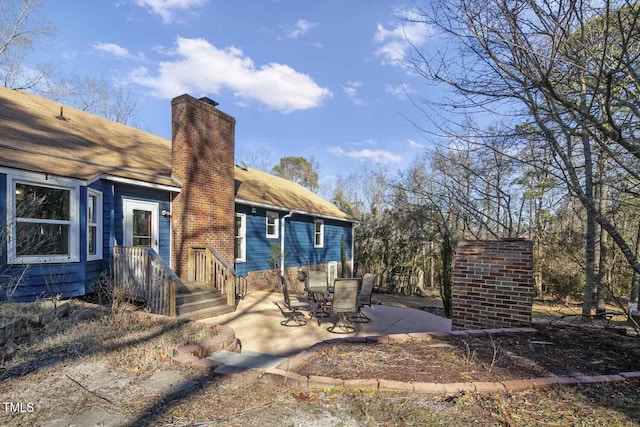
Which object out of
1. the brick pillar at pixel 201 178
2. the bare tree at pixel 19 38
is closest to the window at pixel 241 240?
the brick pillar at pixel 201 178

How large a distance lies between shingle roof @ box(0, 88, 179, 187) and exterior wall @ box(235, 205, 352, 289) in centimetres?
Result: 326

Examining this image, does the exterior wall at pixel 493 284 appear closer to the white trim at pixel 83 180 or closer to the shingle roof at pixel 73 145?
the white trim at pixel 83 180

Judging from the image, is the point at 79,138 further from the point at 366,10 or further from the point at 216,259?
the point at 366,10

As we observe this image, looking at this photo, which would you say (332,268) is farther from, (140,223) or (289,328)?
(289,328)

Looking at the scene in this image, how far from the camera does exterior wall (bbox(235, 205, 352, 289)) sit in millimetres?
11547

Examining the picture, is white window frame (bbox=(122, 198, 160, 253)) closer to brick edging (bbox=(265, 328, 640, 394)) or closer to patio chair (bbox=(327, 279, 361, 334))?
patio chair (bbox=(327, 279, 361, 334))

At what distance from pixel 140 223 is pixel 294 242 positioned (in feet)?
23.5

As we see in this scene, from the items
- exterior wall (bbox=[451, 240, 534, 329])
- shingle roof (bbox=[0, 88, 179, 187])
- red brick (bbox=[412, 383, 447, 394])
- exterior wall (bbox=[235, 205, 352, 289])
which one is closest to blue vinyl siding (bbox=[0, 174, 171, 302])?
shingle roof (bbox=[0, 88, 179, 187])

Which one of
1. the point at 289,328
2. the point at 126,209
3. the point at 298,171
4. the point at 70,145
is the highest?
the point at 298,171

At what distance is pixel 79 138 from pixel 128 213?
103 inches

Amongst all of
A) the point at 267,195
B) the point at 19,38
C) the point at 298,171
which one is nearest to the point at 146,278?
the point at 267,195

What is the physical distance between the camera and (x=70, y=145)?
7703mm

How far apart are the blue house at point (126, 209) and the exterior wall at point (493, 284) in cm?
494

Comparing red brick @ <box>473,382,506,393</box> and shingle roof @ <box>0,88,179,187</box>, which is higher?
shingle roof @ <box>0,88,179,187</box>
